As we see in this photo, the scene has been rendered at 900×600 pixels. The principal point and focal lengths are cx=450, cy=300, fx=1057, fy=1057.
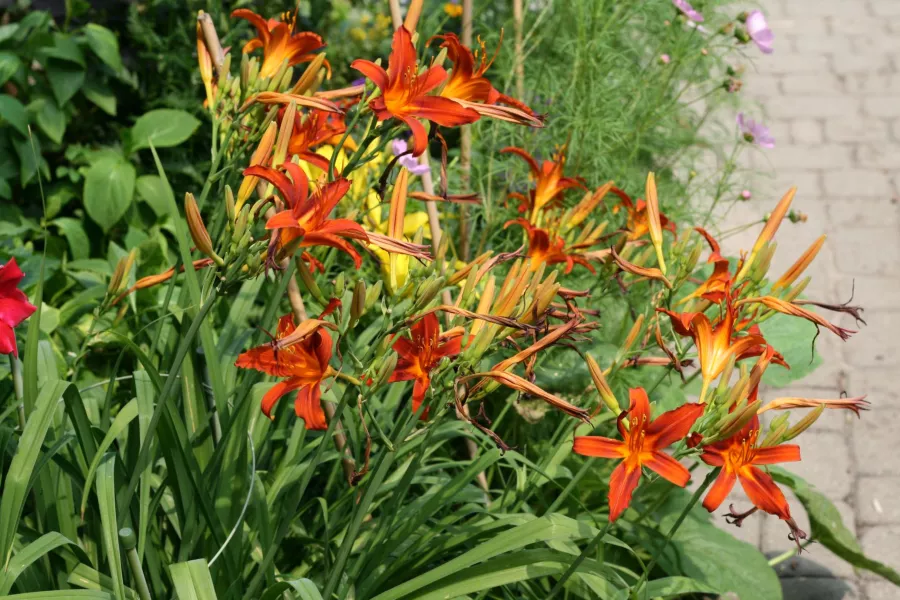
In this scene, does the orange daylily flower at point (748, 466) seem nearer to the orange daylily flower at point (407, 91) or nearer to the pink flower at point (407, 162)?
the orange daylily flower at point (407, 91)

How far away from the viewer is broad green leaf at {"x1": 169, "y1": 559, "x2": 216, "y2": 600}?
5.31 ft

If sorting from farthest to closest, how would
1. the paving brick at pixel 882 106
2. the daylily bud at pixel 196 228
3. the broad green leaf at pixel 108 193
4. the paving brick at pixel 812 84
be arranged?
1. the paving brick at pixel 812 84
2. the paving brick at pixel 882 106
3. the broad green leaf at pixel 108 193
4. the daylily bud at pixel 196 228

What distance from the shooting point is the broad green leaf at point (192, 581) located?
1.62 m

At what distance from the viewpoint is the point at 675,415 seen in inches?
63.1

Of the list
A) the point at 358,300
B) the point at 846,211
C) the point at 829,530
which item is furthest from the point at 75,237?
the point at 846,211

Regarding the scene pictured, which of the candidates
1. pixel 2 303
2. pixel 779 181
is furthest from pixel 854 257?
pixel 2 303

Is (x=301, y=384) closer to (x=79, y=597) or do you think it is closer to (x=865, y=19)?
(x=79, y=597)

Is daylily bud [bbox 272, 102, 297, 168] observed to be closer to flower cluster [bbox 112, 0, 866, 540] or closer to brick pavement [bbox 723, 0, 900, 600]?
flower cluster [bbox 112, 0, 866, 540]

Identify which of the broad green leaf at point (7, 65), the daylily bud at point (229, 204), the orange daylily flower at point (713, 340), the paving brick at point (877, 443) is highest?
the daylily bud at point (229, 204)

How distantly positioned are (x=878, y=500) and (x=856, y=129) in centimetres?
260

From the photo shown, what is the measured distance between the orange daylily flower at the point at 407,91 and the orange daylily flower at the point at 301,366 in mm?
357

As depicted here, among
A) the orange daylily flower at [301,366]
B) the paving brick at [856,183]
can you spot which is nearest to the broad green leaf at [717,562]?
the orange daylily flower at [301,366]

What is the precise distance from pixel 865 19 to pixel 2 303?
5.98 m

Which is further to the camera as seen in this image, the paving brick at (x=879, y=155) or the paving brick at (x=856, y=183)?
the paving brick at (x=879, y=155)
